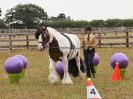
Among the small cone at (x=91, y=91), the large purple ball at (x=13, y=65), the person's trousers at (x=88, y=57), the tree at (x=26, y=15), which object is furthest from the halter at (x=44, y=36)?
the tree at (x=26, y=15)

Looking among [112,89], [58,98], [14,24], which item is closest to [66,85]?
[112,89]

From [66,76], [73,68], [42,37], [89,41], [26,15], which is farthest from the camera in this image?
[26,15]

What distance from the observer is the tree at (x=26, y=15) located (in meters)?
110

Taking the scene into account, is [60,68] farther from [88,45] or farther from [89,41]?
[89,41]

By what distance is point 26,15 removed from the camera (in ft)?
367

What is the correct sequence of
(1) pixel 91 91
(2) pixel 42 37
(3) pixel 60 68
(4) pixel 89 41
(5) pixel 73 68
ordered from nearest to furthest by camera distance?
(1) pixel 91 91
(2) pixel 42 37
(4) pixel 89 41
(5) pixel 73 68
(3) pixel 60 68

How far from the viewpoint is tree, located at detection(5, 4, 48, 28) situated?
11019cm

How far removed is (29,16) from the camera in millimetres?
112562

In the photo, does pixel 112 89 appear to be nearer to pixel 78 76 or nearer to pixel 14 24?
pixel 78 76

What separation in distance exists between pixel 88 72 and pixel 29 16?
98902mm

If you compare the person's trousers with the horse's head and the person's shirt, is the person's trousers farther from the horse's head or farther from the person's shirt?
the horse's head

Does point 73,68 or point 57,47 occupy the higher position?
point 57,47

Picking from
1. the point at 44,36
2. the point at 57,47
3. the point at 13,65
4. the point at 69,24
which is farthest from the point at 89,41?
the point at 69,24

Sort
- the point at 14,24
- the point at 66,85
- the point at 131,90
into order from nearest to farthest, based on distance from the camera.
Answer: the point at 131,90
the point at 66,85
the point at 14,24
